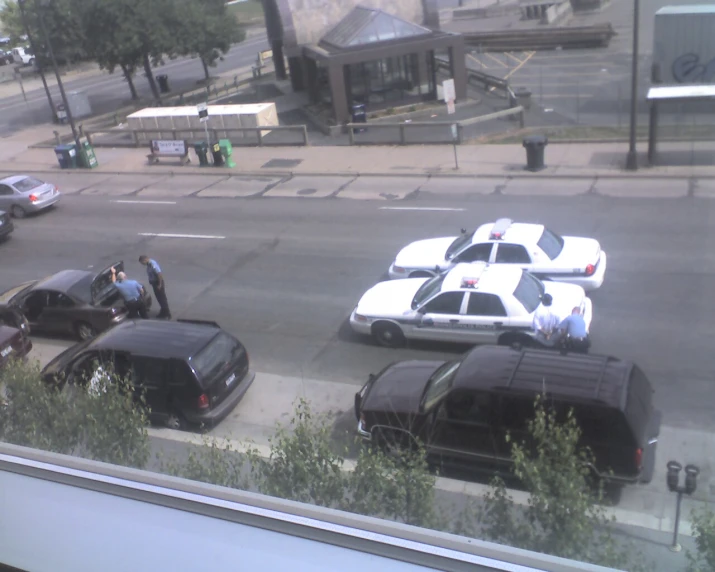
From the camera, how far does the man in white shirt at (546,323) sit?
34.4ft

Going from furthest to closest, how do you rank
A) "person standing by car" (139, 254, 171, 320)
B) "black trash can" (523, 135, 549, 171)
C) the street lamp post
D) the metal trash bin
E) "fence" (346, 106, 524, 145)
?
1. the metal trash bin
2. "fence" (346, 106, 524, 145)
3. "black trash can" (523, 135, 549, 171)
4. "person standing by car" (139, 254, 171, 320)
5. the street lamp post

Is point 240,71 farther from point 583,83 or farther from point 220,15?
point 583,83

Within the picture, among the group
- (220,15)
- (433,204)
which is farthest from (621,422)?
(220,15)

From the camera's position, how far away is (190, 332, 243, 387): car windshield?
404 inches

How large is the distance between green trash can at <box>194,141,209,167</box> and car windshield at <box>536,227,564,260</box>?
15935 mm

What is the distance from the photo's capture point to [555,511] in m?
4.23

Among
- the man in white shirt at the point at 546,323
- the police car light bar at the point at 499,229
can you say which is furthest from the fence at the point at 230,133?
the man in white shirt at the point at 546,323

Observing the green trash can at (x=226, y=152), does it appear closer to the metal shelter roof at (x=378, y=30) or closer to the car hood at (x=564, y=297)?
the metal shelter roof at (x=378, y=30)

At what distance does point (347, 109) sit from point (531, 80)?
9.57 metres

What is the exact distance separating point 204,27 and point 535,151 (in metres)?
23.4

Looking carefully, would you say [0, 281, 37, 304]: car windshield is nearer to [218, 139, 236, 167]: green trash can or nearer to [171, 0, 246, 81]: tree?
[218, 139, 236, 167]: green trash can

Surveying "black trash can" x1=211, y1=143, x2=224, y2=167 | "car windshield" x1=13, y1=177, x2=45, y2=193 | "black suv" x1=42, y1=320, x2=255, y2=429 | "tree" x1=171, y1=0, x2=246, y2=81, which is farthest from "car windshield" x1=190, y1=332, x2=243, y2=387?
"tree" x1=171, y1=0, x2=246, y2=81

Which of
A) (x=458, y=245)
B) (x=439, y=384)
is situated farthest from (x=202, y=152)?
(x=439, y=384)

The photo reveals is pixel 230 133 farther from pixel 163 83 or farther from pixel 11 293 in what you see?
pixel 11 293
